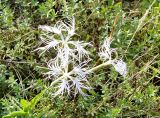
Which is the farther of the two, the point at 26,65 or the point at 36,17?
the point at 36,17

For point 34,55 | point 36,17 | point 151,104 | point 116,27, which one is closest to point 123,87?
point 151,104

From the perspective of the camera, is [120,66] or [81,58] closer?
[120,66]

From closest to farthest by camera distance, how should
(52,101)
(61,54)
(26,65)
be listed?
(61,54) < (52,101) < (26,65)

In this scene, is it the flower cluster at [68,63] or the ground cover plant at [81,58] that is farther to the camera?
the ground cover plant at [81,58]

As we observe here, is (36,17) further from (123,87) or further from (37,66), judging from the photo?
(123,87)

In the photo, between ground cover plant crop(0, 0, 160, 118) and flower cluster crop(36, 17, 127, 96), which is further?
ground cover plant crop(0, 0, 160, 118)

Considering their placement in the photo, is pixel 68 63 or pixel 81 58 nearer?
pixel 68 63

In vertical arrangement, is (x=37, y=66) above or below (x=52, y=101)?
above

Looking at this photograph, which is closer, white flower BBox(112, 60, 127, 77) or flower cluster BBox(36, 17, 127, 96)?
flower cluster BBox(36, 17, 127, 96)
